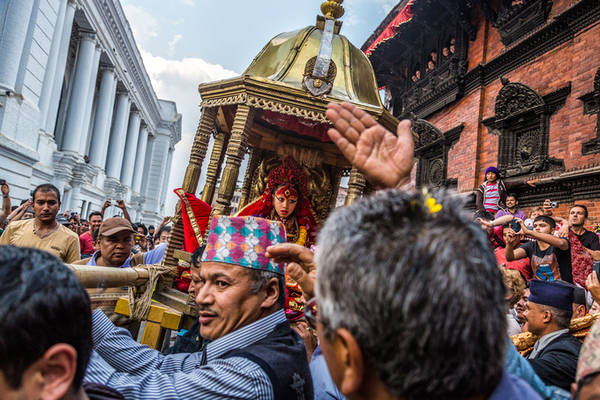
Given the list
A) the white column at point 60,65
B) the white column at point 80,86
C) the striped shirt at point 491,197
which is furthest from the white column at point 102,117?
the striped shirt at point 491,197

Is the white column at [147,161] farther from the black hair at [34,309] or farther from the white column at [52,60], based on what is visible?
the black hair at [34,309]

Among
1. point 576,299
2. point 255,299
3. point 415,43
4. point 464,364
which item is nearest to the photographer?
point 464,364

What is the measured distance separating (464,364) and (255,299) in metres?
1.29

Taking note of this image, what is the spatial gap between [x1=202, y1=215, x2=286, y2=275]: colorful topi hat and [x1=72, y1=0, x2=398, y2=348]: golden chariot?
69 centimetres

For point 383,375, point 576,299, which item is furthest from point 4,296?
point 576,299

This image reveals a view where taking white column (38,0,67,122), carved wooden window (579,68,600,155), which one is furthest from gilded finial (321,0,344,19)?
white column (38,0,67,122)

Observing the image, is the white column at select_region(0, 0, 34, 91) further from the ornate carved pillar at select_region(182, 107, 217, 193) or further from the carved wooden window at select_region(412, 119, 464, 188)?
the carved wooden window at select_region(412, 119, 464, 188)

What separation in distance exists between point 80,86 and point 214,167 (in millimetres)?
18595

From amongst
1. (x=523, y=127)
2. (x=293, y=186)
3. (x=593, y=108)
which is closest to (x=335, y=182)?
(x=293, y=186)

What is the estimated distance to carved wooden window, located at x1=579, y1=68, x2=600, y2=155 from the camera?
20.2 ft

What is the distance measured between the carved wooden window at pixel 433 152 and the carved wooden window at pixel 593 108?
10.9ft

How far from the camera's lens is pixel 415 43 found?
12391 mm

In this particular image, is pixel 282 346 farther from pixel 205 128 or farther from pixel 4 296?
pixel 205 128

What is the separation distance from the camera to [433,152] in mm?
11039
